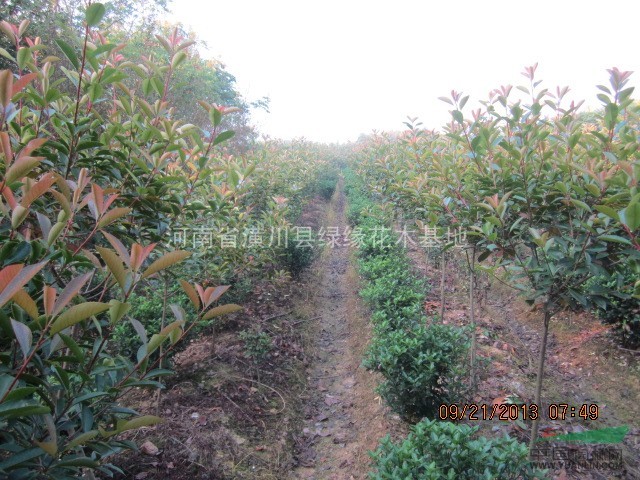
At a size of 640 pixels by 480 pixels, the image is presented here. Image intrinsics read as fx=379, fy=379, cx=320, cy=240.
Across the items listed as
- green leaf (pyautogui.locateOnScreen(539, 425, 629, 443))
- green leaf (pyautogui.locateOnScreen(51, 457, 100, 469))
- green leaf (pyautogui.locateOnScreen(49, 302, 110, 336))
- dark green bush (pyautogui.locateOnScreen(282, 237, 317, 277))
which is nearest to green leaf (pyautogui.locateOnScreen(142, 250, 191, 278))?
green leaf (pyautogui.locateOnScreen(49, 302, 110, 336))

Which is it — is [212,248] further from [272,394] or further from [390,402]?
[390,402]

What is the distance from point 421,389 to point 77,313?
97.7 inches

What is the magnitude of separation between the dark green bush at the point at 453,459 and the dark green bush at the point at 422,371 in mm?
763

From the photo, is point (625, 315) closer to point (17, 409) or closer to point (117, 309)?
point (117, 309)

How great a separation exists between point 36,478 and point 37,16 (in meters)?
8.34

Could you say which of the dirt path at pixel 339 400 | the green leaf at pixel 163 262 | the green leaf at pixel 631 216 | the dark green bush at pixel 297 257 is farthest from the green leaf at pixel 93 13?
the dark green bush at pixel 297 257

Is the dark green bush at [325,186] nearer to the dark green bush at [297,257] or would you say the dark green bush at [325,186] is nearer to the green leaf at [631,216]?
→ the dark green bush at [297,257]

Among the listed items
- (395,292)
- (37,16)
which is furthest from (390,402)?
(37,16)

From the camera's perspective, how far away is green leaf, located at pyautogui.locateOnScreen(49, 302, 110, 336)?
797 millimetres

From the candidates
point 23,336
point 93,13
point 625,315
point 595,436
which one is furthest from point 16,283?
point 625,315

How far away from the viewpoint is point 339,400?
12.2 feet

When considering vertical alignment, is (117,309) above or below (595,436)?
above

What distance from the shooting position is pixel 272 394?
11.6 feet

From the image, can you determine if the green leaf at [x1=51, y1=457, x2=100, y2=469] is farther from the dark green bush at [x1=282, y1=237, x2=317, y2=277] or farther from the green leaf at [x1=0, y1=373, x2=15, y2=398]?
the dark green bush at [x1=282, y1=237, x2=317, y2=277]
